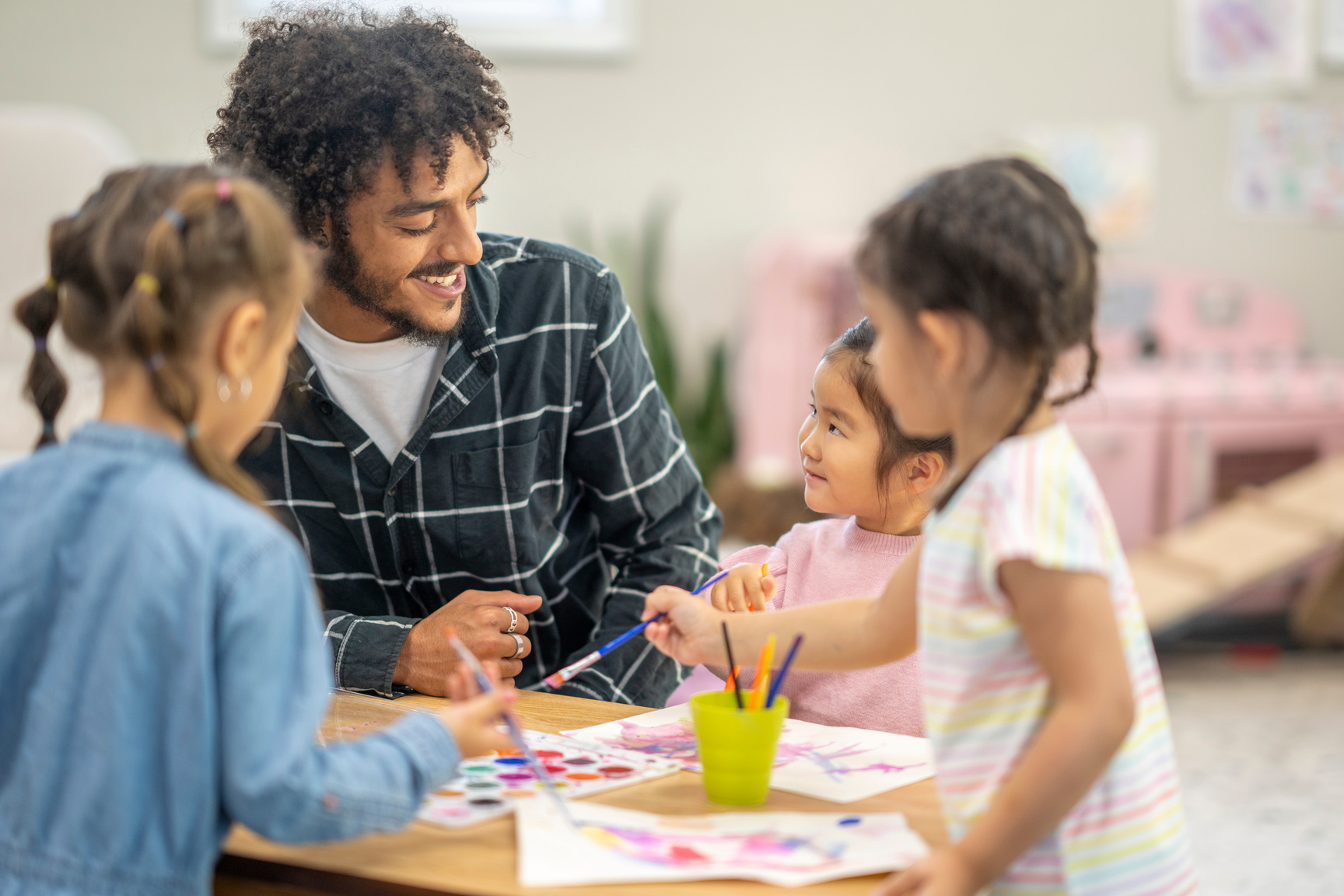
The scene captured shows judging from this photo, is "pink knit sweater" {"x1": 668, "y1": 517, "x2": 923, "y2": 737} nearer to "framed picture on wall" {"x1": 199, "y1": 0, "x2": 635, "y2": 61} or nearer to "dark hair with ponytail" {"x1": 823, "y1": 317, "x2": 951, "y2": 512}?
"dark hair with ponytail" {"x1": 823, "y1": 317, "x2": 951, "y2": 512}

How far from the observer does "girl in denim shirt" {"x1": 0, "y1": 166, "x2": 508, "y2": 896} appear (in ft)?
2.28

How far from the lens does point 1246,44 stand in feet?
12.7

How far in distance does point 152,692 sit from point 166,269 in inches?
9.7

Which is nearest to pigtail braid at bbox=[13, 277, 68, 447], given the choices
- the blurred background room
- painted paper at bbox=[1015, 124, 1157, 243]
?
the blurred background room

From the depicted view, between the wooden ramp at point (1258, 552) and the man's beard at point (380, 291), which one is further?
the wooden ramp at point (1258, 552)

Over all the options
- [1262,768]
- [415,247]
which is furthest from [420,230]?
[1262,768]

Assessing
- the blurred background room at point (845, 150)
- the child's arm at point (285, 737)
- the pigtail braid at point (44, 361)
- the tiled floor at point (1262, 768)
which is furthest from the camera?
the blurred background room at point (845, 150)

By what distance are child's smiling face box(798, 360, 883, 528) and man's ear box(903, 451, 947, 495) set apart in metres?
0.04

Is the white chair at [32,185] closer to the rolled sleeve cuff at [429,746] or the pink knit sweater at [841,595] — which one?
the pink knit sweater at [841,595]

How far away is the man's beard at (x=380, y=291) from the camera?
1363 mm

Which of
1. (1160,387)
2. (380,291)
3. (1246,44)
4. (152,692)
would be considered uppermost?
(1246,44)

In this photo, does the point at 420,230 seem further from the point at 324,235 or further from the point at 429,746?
the point at 429,746

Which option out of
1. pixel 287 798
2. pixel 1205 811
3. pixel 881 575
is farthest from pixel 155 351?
pixel 1205 811

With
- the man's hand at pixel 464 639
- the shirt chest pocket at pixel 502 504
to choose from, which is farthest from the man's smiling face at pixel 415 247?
the man's hand at pixel 464 639
